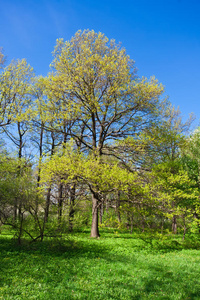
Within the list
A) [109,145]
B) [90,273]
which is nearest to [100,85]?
[109,145]

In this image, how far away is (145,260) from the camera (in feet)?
30.6

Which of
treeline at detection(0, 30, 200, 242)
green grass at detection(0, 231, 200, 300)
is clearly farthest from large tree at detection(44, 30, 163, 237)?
green grass at detection(0, 231, 200, 300)

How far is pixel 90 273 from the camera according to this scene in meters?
7.03

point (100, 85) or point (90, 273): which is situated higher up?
point (100, 85)

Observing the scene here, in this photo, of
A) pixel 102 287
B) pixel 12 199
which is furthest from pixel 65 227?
pixel 102 287

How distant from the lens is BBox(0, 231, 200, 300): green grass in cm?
559

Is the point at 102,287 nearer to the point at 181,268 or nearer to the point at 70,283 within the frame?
the point at 70,283

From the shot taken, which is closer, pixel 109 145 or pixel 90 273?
pixel 90 273

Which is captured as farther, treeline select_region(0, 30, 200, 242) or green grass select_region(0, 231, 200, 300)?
treeline select_region(0, 30, 200, 242)

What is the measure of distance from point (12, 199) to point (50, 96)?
355 inches

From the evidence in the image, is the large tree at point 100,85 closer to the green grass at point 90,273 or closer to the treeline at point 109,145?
the treeline at point 109,145

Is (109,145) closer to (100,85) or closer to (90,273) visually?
(100,85)

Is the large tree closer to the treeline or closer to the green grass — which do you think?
the treeline

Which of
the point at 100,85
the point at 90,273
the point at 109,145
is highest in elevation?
the point at 100,85
